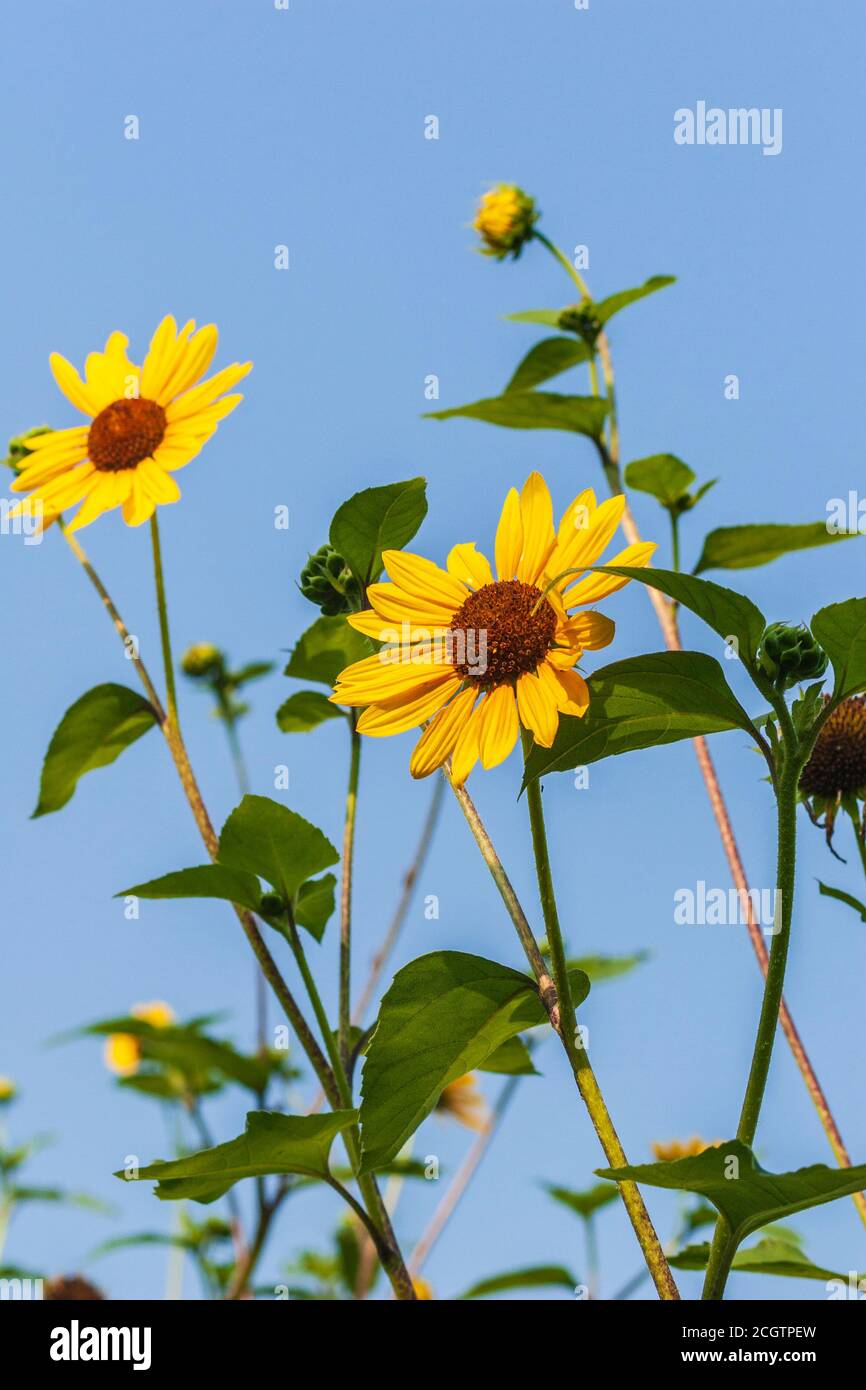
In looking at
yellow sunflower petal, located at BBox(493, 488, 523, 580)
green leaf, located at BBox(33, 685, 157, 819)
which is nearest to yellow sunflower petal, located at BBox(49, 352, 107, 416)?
green leaf, located at BBox(33, 685, 157, 819)

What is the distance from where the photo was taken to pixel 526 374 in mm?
1826

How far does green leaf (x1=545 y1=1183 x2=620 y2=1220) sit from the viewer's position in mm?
1921

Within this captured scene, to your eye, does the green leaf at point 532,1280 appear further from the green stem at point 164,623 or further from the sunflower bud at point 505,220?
the sunflower bud at point 505,220

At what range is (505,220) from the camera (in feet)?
7.30

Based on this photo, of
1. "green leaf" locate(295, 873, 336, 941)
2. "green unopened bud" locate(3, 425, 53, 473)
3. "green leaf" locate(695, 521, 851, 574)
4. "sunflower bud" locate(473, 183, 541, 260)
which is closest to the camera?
"green leaf" locate(295, 873, 336, 941)

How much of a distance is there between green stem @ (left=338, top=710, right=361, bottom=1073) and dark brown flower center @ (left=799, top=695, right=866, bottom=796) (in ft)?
1.23

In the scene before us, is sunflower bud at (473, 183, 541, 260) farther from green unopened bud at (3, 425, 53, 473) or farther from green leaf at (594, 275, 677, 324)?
green unopened bud at (3, 425, 53, 473)

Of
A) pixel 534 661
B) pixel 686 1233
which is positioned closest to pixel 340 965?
pixel 534 661

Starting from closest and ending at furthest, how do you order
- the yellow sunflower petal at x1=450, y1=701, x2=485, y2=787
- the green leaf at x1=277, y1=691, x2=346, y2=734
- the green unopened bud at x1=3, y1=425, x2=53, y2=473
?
the yellow sunflower petal at x1=450, y1=701, x2=485, y2=787 < the green leaf at x1=277, y1=691, x2=346, y2=734 < the green unopened bud at x1=3, y1=425, x2=53, y2=473

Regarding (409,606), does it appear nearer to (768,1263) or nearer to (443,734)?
(443,734)

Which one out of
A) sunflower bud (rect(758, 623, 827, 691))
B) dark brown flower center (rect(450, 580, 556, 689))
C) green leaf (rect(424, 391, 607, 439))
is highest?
green leaf (rect(424, 391, 607, 439))
